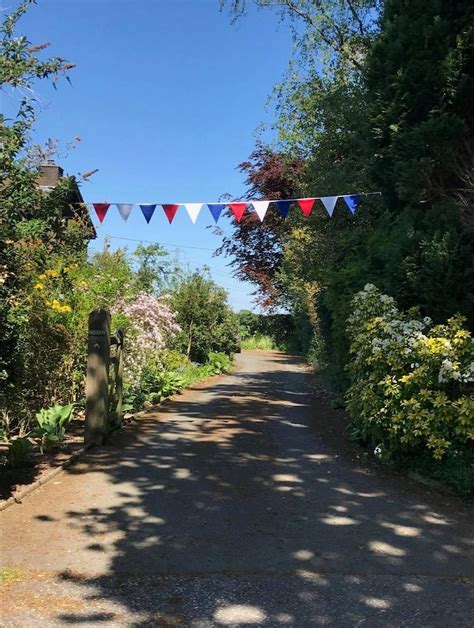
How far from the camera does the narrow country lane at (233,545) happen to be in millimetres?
3158

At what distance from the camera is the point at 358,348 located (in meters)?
7.08

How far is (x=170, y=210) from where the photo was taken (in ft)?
36.2

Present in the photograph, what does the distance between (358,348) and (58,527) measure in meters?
4.10

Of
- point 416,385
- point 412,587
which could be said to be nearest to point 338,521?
point 412,587

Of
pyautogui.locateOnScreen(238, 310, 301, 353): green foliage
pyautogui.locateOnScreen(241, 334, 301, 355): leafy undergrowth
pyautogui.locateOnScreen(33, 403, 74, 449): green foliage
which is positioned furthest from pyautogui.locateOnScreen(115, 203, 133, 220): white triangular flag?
pyautogui.locateOnScreen(241, 334, 301, 355): leafy undergrowth

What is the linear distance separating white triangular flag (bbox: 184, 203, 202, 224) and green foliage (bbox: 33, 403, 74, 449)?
487 cm

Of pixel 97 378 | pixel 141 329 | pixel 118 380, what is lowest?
pixel 118 380

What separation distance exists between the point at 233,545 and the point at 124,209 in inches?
323

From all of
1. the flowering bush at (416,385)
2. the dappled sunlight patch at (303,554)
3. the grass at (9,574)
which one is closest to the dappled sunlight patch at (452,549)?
the dappled sunlight patch at (303,554)

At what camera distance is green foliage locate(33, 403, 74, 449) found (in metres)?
6.81

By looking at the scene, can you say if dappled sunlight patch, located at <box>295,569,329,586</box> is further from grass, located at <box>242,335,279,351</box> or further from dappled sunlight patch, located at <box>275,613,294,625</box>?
grass, located at <box>242,335,279,351</box>

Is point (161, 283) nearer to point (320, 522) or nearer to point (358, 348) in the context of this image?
point (358, 348)

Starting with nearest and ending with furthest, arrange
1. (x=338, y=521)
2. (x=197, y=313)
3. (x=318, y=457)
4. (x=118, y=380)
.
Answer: (x=338, y=521)
(x=318, y=457)
(x=118, y=380)
(x=197, y=313)

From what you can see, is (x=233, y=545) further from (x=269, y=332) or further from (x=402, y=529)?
(x=269, y=332)
